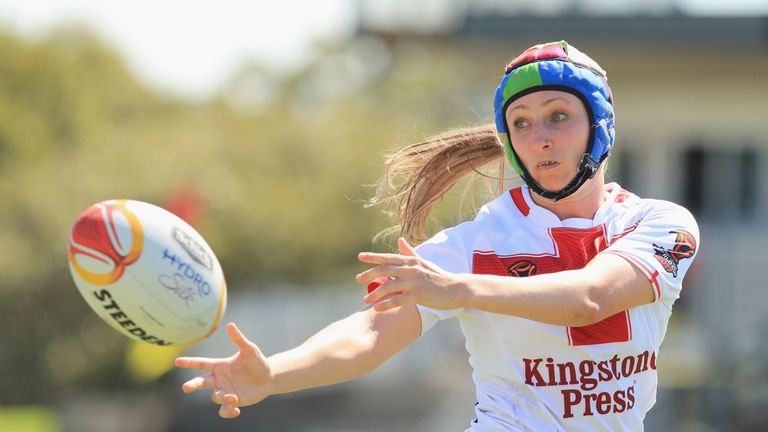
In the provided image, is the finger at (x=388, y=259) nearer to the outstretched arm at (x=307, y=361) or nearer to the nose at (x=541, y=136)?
the outstretched arm at (x=307, y=361)

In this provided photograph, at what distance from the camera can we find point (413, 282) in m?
3.48

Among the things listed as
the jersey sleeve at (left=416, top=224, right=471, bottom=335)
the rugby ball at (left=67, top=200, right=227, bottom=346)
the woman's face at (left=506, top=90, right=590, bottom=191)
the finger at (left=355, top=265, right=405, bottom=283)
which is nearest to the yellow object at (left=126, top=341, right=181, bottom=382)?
the rugby ball at (left=67, top=200, right=227, bottom=346)

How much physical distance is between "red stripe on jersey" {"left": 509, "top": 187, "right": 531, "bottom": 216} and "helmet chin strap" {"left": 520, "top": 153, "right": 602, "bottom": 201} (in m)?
0.09

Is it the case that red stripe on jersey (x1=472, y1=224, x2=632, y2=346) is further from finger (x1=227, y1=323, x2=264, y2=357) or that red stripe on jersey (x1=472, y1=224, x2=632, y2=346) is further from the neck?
finger (x1=227, y1=323, x2=264, y2=357)

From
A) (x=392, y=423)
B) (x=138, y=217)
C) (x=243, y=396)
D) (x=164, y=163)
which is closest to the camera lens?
(x=243, y=396)

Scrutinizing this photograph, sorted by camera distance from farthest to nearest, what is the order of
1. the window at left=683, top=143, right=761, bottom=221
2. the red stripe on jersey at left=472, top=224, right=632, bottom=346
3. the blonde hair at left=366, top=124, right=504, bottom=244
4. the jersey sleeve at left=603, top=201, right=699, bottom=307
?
the window at left=683, top=143, right=761, bottom=221
the blonde hair at left=366, top=124, right=504, bottom=244
the red stripe on jersey at left=472, top=224, right=632, bottom=346
the jersey sleeve at left=603, top=201, right=699, bottom=307

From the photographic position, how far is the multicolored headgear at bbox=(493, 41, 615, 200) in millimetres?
4188

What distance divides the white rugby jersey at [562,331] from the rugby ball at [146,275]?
3.86ft

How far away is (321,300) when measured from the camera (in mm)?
20828

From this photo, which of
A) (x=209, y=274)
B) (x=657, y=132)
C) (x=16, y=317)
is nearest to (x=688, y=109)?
(x=657, y=132)

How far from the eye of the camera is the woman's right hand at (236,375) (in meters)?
3.77

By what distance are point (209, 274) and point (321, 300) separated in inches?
622

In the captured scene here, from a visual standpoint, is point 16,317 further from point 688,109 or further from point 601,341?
point 601,341

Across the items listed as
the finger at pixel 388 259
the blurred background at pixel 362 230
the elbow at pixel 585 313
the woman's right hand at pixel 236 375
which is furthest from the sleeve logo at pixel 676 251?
the blurred background at pixel 362 230
